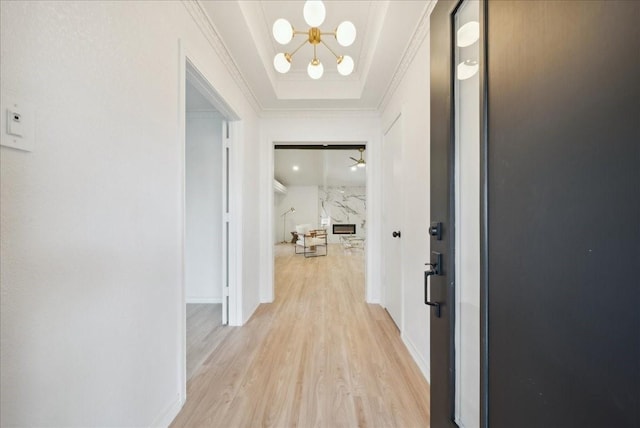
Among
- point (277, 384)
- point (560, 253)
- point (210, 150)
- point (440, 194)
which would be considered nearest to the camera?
point (560, 253)

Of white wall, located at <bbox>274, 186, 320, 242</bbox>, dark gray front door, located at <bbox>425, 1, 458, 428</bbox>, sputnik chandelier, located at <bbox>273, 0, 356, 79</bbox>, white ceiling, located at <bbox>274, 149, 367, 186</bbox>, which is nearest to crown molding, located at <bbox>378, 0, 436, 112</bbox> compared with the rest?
sputnik chandelier, located at <bbox>273, 0, 356, 79</bbox>

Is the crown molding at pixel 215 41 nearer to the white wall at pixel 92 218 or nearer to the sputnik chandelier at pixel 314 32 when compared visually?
the white wall at pixel 92 218

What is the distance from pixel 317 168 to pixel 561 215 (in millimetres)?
8121

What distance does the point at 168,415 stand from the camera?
1423 millimetres

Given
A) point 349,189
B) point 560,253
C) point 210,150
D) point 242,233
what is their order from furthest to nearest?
point 349,189
point 210,150
point 242,233
point 560,253

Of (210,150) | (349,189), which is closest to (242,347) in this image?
(210,150)

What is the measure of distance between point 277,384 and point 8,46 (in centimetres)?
199

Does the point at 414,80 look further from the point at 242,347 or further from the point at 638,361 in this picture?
the point at 242,347

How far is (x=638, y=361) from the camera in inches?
17.7

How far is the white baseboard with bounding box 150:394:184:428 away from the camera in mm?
1336

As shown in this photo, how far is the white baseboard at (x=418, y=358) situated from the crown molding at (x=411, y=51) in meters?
2.31

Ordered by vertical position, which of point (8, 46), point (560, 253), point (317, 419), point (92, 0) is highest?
point (92, 0)

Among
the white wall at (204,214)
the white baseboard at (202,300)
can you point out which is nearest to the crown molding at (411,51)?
the white wall at (204,214)

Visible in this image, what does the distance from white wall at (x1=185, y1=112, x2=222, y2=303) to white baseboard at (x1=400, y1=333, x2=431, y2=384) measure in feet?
7.92
